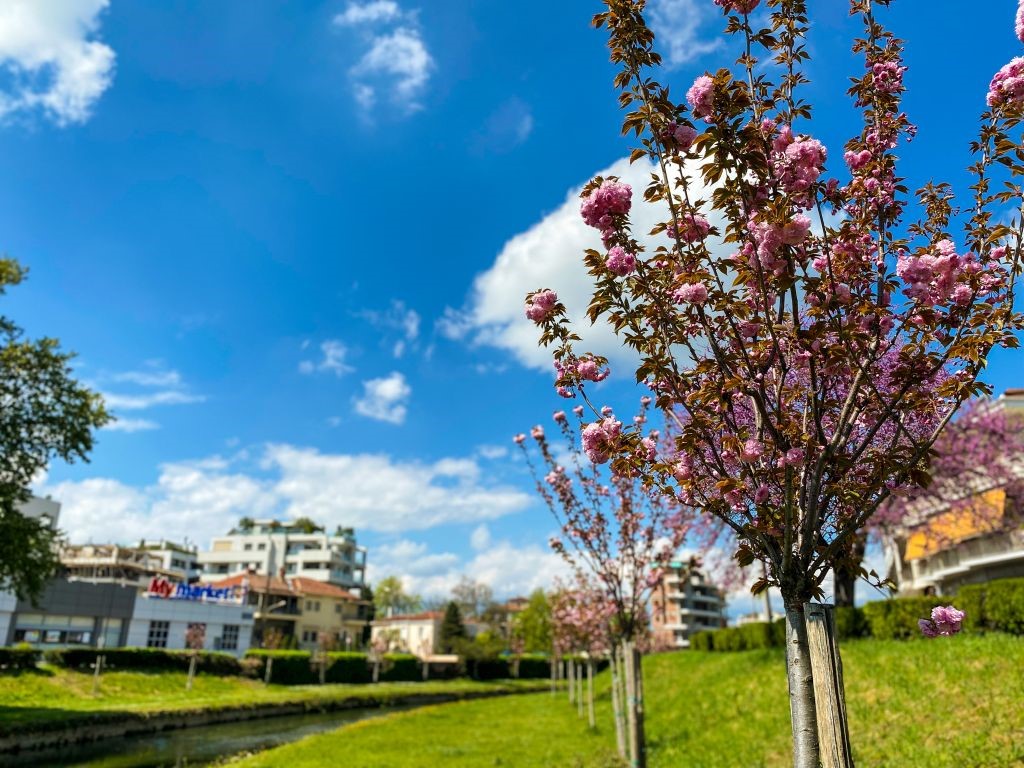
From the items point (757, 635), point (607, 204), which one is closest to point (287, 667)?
point (757, 635)

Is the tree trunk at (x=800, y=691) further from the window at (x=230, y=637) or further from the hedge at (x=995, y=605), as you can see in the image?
the window at (x=230, y=637)

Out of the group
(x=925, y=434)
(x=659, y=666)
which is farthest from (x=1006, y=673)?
(x=659, y=666)

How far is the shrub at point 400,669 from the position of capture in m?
64.6

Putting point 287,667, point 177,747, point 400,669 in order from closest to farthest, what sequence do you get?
point 177,747
point 287,667
point 400,669

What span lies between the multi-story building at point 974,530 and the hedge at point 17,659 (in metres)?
45.8

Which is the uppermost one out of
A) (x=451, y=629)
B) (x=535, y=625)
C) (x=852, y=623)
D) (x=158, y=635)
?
(x=852, y=623)

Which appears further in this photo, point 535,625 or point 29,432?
point 535,625

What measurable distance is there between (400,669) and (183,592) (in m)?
22.0

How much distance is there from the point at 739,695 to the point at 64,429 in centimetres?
2386

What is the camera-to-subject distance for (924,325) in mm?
4625

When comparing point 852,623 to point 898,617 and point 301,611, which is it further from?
point 301,611

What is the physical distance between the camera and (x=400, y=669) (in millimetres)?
66125

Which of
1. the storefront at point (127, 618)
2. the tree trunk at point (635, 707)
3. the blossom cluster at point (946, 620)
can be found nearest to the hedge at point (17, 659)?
the storefront at point (127, 618)

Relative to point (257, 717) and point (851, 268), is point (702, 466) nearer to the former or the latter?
point (851, 268)
